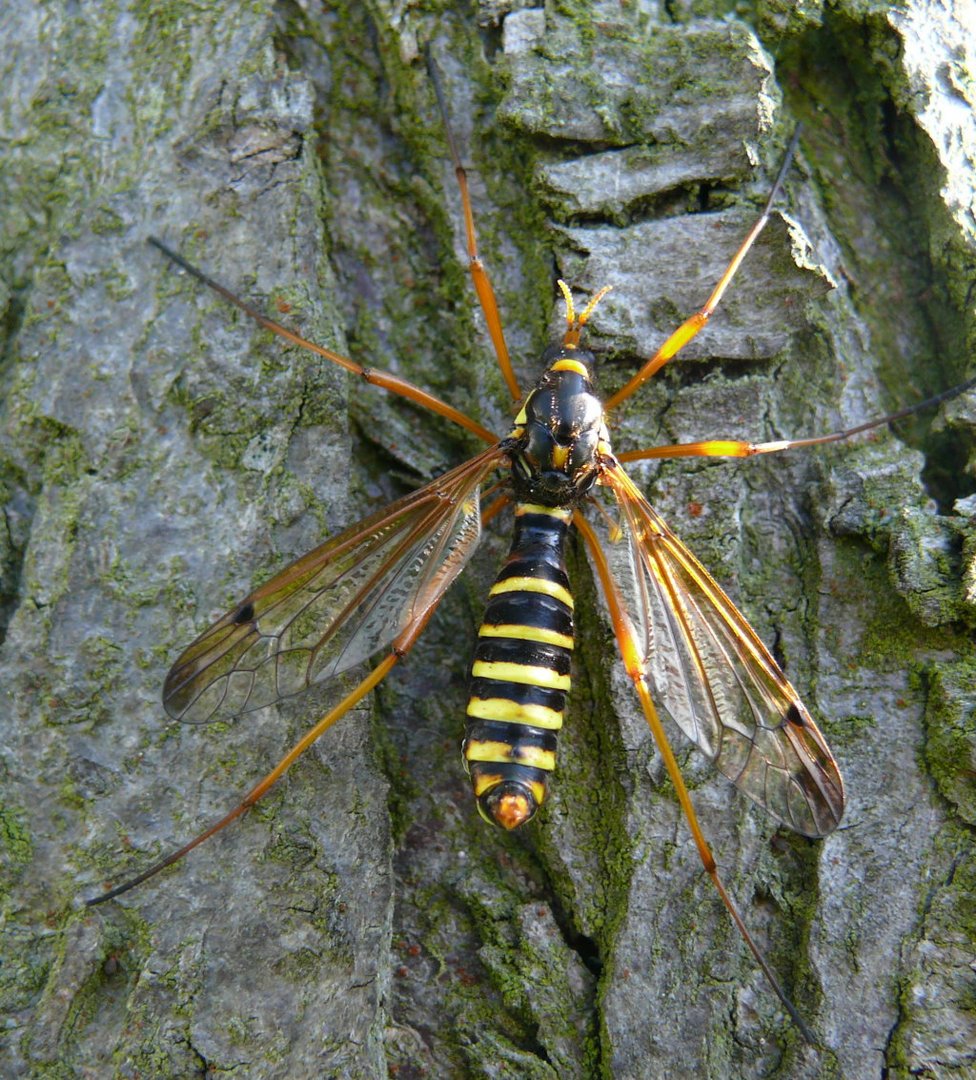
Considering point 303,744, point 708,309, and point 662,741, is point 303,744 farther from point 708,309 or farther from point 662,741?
point 708,309

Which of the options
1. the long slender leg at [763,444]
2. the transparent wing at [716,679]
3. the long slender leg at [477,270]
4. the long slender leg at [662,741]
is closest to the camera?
the long slender leg at [662,741]

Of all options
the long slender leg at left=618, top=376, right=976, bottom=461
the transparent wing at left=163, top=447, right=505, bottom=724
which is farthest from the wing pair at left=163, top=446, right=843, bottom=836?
the long slender leg at left=618, top=376, right=976, bottom=461

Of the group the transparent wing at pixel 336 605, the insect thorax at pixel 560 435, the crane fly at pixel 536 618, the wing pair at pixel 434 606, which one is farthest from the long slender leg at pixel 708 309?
the transparent wing at pixel 336 605

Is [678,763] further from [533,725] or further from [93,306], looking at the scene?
[93,306]

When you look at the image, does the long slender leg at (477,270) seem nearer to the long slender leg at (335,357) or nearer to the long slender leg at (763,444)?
the long slender leg at (335,357)

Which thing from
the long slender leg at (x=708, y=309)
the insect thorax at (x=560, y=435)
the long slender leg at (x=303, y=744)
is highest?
the long slender leg at (x=708, y=309)

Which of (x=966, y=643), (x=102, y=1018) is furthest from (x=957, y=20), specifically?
(x=102, y=1018)
